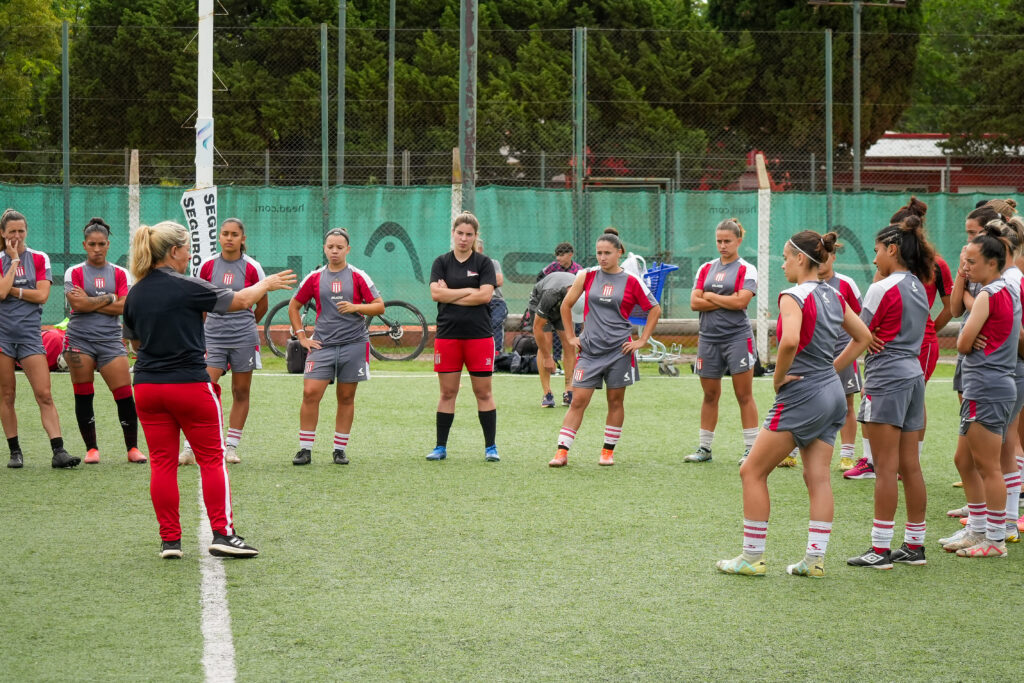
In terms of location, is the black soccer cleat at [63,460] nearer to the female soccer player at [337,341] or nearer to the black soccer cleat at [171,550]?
the female soccer player at [337,341]

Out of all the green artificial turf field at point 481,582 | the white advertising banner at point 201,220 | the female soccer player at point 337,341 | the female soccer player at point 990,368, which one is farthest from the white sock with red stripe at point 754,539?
the white advertising banner at point 201,220

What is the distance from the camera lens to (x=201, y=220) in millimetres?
12383

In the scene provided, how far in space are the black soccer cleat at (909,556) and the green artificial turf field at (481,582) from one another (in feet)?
0.18

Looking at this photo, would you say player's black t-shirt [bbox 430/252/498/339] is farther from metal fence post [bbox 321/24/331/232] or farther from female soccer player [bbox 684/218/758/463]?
metal fence post [bbox 321/24/331/232]

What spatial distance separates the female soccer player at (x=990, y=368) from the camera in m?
5.98

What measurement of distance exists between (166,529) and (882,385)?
3.76 meters

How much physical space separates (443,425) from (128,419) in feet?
7.90

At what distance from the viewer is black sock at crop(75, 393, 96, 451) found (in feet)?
28.7

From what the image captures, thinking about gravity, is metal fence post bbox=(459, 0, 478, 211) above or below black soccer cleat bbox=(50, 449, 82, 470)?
above

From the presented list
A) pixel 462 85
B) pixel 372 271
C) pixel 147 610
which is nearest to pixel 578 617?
pixel 147 610

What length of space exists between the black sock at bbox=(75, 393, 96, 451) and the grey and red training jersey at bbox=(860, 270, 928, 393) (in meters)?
5.80

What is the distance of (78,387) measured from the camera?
28.5 ft

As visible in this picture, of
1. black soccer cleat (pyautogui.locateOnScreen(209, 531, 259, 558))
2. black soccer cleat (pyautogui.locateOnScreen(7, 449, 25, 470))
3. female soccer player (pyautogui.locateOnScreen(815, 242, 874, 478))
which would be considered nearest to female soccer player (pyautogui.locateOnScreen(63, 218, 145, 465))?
black soccer cleat (pyautogui.locateOnScreen(7, 449, 25, 470))

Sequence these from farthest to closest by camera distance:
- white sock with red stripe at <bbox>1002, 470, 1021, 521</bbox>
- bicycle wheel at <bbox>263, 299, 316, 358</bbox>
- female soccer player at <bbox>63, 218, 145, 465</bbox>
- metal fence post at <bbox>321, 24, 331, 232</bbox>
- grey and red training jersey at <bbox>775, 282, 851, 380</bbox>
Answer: metal fence post at <bbox>321, 24, 331, 232</bbox> → bicycle wheel at <bbox>263, 299, 316, 358</bbox> → female soccer player at <bbox>63, 218, 145, 465</bbox> → white sock with red stripe at <bbox>1002, 470, 1021, 521</bbox> → grey and red training jersey at <bbox>775, 282, 851, 380</bbox>
